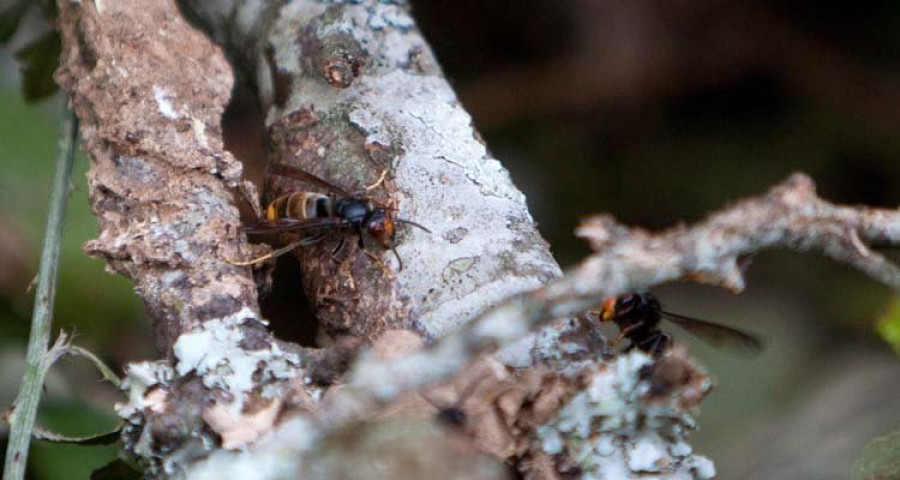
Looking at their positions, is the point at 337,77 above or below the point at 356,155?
above

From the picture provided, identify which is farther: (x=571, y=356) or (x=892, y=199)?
(x=892, y=199)

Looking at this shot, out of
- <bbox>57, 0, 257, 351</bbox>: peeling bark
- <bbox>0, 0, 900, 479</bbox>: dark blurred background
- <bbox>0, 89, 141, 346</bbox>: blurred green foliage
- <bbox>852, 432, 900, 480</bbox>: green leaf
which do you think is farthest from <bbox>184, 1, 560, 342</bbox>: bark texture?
<bbox>0, 0, 900, 479</bbox>: dark blurred background

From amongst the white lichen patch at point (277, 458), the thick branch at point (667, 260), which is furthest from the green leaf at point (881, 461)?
the white lichen patch at point (277, 458)

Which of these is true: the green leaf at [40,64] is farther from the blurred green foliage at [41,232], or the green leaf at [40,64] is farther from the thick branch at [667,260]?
the thick branch at [667,260]

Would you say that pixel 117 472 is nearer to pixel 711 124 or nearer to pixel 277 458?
pixel 277 458

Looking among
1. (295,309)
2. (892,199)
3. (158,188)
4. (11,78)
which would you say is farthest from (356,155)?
(892,199)

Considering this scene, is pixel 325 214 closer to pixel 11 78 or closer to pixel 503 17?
pixel 11 78

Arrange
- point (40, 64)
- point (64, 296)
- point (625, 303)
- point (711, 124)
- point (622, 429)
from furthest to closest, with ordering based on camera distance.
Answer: point (711, 124) < point (64, 296) < point (40, 64) < point (625, 303) < point (622, 429)

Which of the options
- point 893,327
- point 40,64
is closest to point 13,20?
point 40,64
